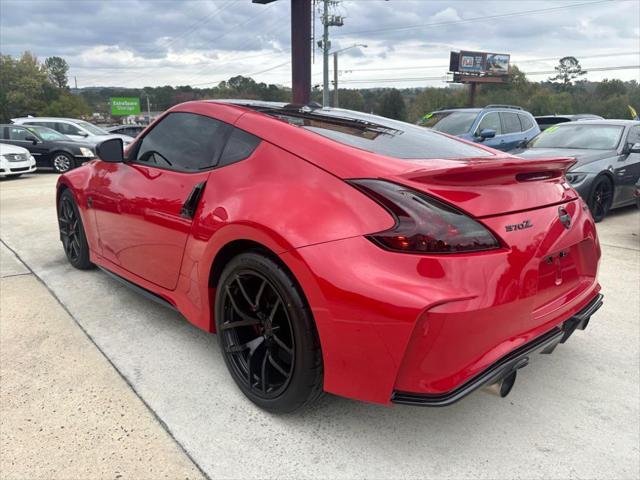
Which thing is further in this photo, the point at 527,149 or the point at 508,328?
the point at 527,149

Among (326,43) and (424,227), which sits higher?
(326,43)

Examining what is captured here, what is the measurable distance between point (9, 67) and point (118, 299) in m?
88.5

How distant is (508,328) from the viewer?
6.27ft

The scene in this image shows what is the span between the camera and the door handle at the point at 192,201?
255cm

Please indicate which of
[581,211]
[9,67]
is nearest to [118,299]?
[581,211]

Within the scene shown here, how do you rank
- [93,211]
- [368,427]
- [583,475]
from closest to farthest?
[583,475] → [368,427] → [93,211]

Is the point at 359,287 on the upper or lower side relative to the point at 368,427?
upper

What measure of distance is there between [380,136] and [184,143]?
1.18m

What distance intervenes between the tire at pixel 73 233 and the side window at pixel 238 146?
2103 millimetres

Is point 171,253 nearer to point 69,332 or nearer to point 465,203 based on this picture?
point 69,332

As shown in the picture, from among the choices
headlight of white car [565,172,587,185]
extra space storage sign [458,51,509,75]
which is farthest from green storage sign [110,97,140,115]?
headlight of white car [565,172,587,185]

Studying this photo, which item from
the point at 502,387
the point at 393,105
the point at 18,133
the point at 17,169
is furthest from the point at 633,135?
the point at 393,105

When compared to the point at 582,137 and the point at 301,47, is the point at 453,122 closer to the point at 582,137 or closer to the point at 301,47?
the point at 582,137

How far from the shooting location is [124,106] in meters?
77.5
